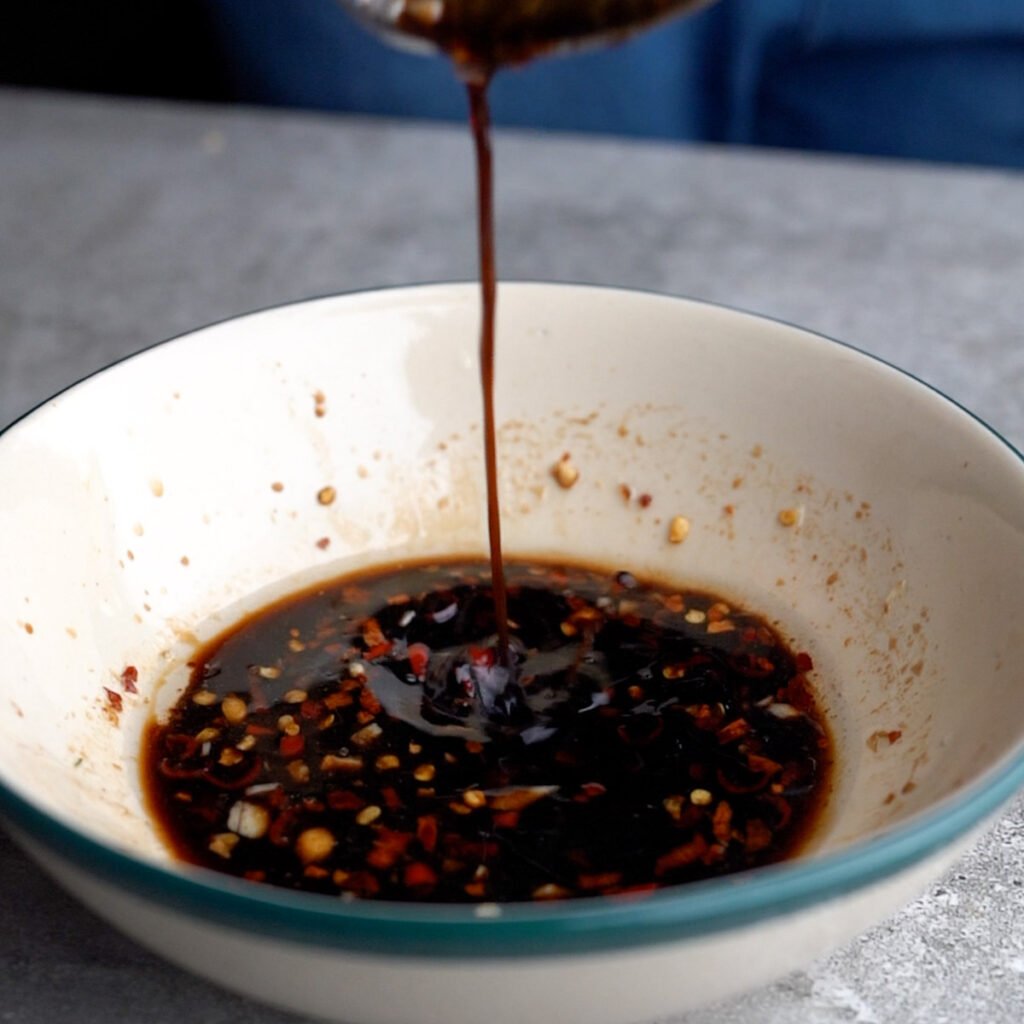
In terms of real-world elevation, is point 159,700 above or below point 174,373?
below

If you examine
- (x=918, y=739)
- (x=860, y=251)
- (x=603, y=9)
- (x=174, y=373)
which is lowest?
(x=860, y=251)

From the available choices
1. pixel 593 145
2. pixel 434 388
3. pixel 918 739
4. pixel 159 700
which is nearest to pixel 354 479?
pixel 434 388

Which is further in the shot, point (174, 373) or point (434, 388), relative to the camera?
point (434, 388)

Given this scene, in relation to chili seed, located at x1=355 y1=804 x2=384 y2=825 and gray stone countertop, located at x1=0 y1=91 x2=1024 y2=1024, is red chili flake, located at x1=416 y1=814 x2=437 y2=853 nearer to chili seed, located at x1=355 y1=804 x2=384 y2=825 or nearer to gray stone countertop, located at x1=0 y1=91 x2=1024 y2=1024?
chili seed, located at x1=355 y1=804 x2=384 y2=825

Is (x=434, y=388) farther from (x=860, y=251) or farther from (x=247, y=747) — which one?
(x=860, y=251)

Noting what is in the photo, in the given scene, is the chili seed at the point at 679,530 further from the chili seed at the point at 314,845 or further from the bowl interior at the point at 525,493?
the chili seed at the point at 314,845

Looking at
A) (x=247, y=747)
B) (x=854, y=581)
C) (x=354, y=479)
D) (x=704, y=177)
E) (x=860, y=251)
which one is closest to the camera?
(x=247, y=747)

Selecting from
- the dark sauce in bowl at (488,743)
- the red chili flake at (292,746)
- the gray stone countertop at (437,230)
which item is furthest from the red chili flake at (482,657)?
the gray stone countertop at (437,230)
